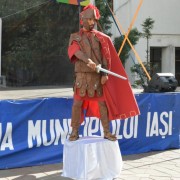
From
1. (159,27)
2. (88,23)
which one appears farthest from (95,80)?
(159,27)

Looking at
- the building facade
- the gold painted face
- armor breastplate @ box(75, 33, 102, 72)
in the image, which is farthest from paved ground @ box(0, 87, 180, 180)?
the building facade

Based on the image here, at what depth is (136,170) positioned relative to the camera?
5629 mm

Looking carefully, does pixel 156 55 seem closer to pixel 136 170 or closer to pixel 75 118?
pixel 136 170

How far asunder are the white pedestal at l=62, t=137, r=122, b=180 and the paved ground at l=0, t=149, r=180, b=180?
0.27 m

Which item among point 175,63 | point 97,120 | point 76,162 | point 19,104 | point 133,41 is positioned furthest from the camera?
point 175,63

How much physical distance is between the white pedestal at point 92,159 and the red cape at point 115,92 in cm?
45

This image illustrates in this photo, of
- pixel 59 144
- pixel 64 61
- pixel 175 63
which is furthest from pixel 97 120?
pixel 64 61

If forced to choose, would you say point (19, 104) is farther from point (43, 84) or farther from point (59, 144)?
point (43, 84)

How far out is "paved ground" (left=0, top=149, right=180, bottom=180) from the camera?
5285 millimetres

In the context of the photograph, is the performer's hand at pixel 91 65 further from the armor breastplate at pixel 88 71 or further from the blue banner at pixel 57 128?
the blue banner at pixel 57 128

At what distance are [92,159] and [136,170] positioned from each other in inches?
40.8

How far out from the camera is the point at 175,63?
1142 inches

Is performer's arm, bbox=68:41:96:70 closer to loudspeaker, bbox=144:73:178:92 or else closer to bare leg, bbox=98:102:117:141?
bare leg, bbox=98:102:117:141

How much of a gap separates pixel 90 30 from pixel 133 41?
19.3 m
